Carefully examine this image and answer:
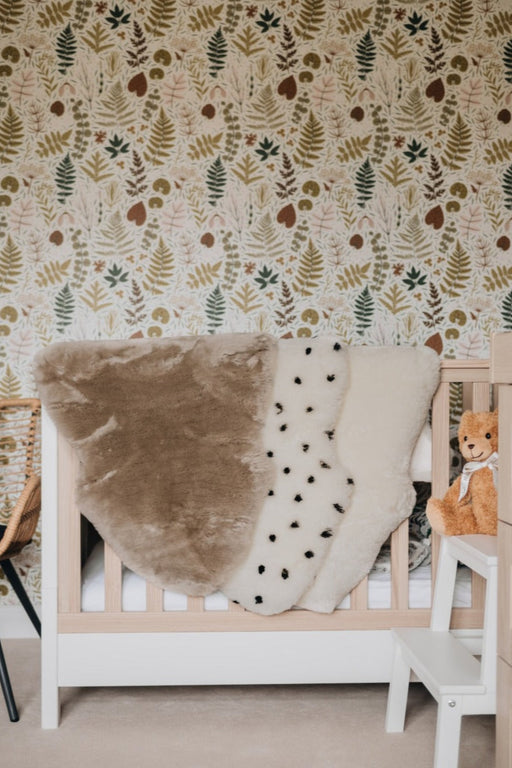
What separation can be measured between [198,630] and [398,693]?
0.49 meters

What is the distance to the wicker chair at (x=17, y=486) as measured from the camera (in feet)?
6.08

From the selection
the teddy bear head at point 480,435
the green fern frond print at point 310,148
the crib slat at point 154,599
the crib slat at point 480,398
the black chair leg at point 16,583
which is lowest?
the black chair leg at point 16,583

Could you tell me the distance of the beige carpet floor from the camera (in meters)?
1.56

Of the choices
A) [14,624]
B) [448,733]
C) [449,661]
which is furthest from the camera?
[14,624]

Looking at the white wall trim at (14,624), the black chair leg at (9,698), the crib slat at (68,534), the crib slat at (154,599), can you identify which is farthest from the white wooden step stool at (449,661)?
the white wall trim at (14,624)

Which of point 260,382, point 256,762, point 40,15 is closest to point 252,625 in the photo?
point 256,762

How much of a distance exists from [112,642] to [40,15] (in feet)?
6.77

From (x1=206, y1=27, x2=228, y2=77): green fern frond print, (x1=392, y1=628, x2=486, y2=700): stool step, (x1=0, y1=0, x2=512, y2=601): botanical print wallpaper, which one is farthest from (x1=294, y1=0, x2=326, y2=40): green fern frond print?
(x1=392, y1=628, x2=486, y2=700): stool step

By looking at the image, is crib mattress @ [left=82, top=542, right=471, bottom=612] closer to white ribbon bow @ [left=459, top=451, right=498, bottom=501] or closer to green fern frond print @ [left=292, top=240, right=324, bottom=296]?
white ribbon bow @ [left=459, top=451, right=498, bottom=501]

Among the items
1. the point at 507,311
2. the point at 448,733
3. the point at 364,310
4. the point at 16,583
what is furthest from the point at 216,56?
the point at 448,733

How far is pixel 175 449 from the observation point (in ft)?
5.55

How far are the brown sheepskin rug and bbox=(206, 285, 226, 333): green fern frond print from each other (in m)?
0.82

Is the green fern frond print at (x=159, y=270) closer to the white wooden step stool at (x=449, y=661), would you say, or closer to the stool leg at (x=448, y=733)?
the white wooden step stool at (x=449, y=661)

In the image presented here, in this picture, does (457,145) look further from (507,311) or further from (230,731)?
(230,731)
